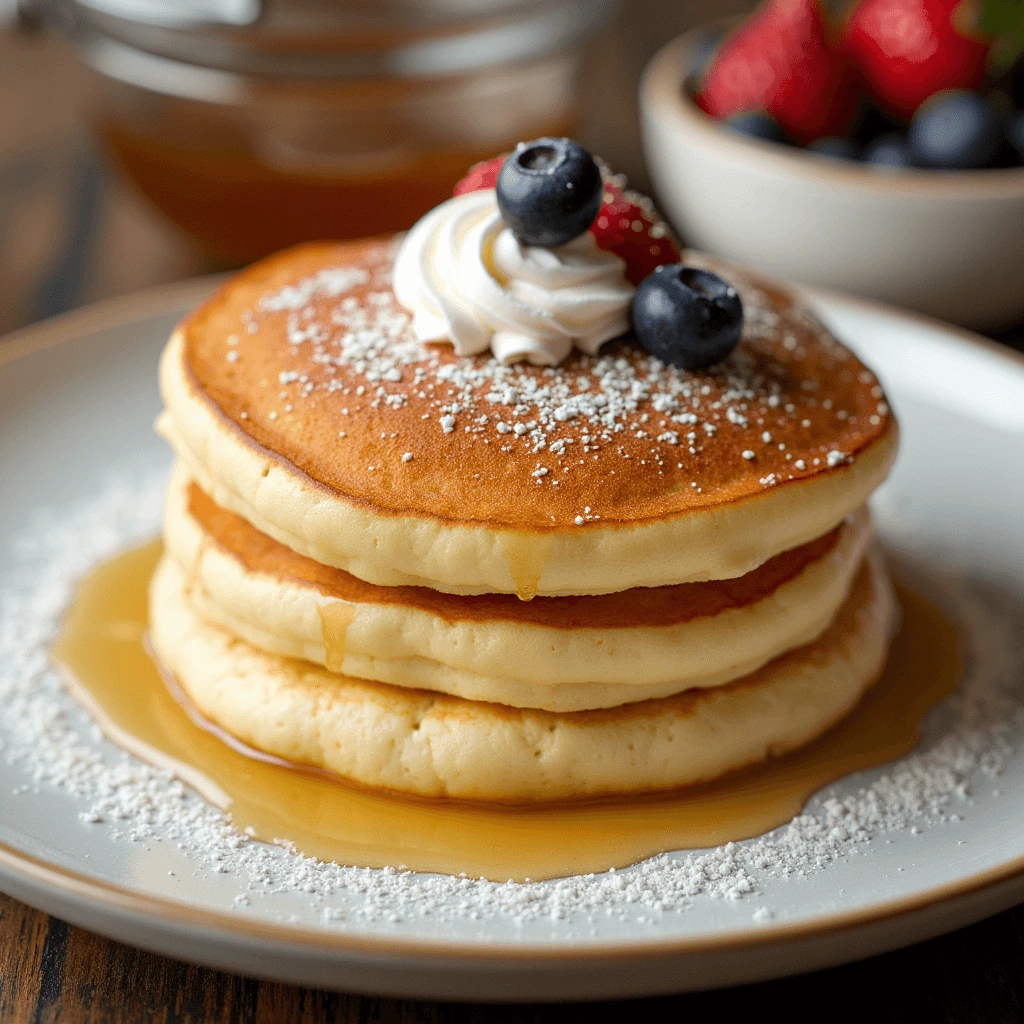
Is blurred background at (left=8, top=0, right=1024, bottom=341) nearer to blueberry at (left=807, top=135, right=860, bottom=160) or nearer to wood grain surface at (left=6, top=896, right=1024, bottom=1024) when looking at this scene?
blueberry at (left=807, top=135, right=860, bottom=160)

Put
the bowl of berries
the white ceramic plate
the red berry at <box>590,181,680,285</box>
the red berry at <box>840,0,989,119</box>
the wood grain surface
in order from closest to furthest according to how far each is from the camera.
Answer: the white ceramic plate → the wood grain surface → the red berry at <box>590,181,680,285</box> → the bowl of berries → the red berry at <box>840,0,989,119</box>

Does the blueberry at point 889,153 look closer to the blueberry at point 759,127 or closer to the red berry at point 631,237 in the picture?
the blueberry at point 759,127

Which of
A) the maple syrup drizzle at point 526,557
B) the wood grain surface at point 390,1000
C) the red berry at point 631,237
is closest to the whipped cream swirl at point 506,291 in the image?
the red berry at point 631,237

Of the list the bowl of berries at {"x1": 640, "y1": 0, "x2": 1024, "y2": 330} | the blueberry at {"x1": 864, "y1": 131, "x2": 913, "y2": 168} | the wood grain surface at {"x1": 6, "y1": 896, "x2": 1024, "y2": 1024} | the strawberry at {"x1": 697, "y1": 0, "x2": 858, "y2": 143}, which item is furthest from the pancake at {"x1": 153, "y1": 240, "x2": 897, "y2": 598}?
the strawberry at {"x1": 697, "y1": 0, "x2": 858, "y2": 143}

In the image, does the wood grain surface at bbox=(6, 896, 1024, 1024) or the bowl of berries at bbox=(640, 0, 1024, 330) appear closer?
the wood grain surface at bbox=(6, 896, 1024, 1024)

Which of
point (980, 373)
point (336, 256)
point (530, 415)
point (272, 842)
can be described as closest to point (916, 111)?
point (980, 373)

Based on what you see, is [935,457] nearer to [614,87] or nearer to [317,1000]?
[317,1000]
